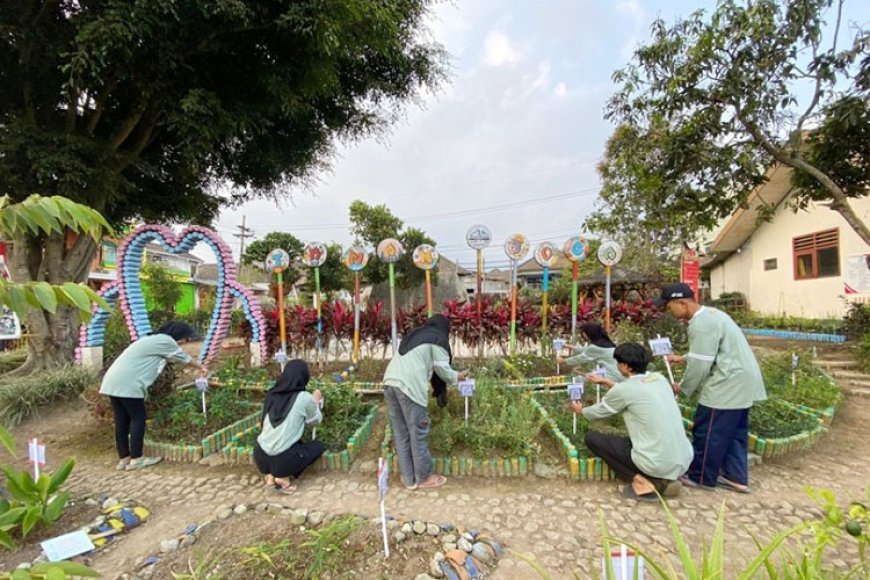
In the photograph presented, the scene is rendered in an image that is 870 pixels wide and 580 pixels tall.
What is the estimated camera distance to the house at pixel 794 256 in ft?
29.2

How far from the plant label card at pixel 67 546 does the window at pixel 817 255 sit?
45.4 feet

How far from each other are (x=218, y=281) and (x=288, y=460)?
3805mm

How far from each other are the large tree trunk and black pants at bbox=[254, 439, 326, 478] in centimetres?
542

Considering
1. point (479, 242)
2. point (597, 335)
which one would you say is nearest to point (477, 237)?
point (479, 242)

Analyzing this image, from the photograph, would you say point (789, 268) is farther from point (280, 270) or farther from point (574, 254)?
point (280, 270)

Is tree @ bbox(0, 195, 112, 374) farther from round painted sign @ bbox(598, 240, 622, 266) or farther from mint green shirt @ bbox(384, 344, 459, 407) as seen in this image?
round painted sign @ bbox(598, 240, 622, 266)

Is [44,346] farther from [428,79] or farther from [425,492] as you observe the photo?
[428,79]

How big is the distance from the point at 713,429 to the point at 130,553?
159 inches

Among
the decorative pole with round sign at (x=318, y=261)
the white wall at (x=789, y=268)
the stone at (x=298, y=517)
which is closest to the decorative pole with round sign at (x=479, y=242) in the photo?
the decorative pole with round sign at (x=318, y=261)

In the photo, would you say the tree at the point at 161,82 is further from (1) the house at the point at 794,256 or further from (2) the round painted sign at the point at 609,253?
(1) the house at the point at 794,256

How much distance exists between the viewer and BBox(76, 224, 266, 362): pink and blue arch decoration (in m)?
5.63

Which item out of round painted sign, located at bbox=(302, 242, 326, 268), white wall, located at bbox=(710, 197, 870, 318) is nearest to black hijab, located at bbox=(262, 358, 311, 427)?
round painted sign, located at bbox=(302, 242, 326, 268)

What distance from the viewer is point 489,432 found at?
3.41m

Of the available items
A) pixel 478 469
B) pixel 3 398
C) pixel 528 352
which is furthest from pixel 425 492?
pixel 3 398
